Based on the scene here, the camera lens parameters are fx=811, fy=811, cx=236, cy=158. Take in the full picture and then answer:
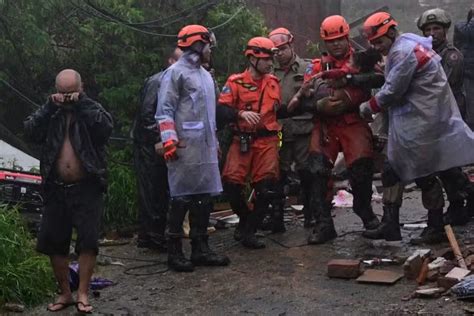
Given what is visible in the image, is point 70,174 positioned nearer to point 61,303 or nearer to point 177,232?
point 61,303

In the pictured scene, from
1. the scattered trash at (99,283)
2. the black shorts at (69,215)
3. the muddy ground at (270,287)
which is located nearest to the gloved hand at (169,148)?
the black shorts at (69,215)

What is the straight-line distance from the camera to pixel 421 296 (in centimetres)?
563

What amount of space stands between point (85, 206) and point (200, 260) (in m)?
1.58

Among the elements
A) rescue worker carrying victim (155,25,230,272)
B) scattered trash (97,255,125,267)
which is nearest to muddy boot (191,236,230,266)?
rescue worker carrying victim (155,25,230,272)

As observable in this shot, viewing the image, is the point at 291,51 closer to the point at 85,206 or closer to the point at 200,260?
the point at 200,260

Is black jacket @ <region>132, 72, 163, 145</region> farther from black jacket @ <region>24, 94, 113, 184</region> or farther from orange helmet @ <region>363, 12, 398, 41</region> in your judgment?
orange helmet @ <region>363, 12, 398, 41</region>

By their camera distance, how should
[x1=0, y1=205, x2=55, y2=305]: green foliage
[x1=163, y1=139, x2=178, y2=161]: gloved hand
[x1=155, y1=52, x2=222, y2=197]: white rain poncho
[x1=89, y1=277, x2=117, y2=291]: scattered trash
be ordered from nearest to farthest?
[x1=0, y1=205, x2=55, y2=305]: green foliage → [x1=89, y1=277, x2=117, y2=291]: scattered trash → [x1=163, y1=139, x2=178, y2=161]: gloved hand → [x1=155, y1=52, x2=222, y2=197]: white rain poncho

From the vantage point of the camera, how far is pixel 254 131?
765 cm

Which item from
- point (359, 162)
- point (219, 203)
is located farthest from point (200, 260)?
point (219, 203)

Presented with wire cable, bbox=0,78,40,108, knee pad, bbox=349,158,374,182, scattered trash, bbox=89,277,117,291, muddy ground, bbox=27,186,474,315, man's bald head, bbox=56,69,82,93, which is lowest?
muddy ground, bbox=27,186,474,315

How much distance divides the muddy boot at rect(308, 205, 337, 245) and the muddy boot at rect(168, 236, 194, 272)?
134cm

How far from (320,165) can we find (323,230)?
24.4 inches

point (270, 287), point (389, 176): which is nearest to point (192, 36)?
point (389, 176)

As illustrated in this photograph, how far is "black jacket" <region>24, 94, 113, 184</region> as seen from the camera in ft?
19.1
